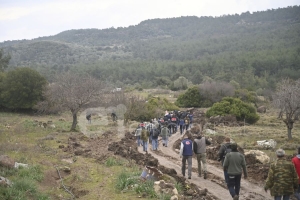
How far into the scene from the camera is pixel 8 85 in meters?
47.8

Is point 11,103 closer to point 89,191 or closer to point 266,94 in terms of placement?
point 89,191

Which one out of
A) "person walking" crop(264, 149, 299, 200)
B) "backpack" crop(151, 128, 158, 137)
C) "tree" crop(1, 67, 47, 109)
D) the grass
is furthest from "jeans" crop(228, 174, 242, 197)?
A: "tree" crop(1, 67, 47, 109)

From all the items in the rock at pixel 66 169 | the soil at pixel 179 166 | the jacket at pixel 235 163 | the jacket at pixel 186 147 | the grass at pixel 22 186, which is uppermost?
the jacket at pixel 235 163

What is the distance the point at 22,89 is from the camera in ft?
156

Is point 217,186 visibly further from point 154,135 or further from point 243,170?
point 154,135

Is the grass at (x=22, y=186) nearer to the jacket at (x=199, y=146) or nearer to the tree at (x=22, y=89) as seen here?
the jacket at (x=199, y=146)

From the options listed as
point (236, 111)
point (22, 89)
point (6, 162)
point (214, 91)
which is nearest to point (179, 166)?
point (6, 162)

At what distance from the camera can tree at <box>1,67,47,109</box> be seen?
47406 millimetres

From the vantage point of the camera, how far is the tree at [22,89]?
156 feet

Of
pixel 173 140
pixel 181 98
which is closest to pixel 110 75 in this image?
pixel 181 98

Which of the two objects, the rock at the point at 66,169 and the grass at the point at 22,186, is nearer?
the grass at the point at 22,186

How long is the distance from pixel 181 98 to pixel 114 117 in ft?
73.8

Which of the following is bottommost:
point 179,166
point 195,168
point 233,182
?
point 179,166

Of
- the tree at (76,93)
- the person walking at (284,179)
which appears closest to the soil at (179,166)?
the person walking at (284,179)
